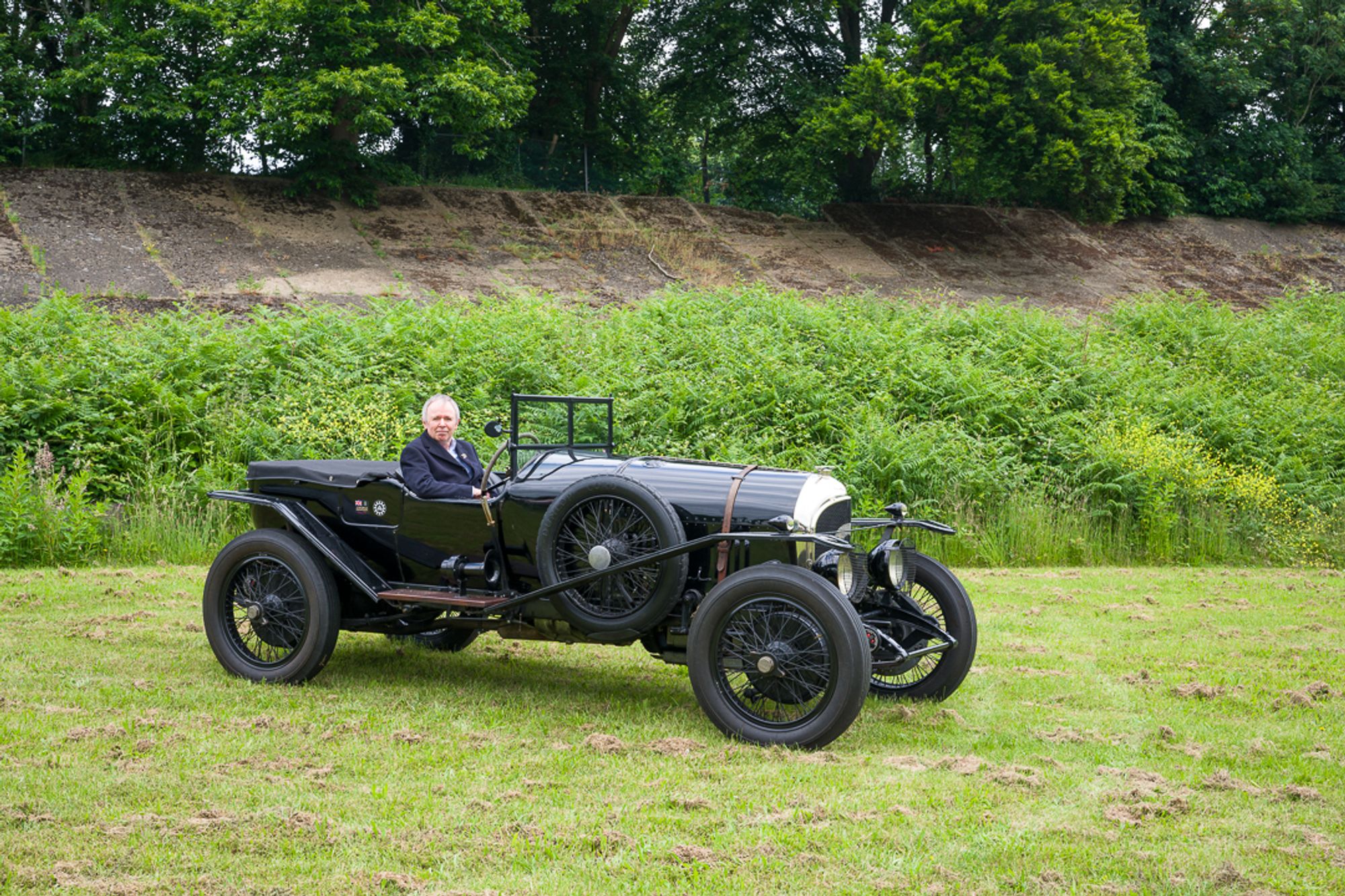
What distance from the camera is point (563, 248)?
82.2 feet

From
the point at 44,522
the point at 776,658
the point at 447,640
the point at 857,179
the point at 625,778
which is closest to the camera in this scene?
the point at 625,778

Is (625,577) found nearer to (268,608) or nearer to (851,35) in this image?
(268,608)

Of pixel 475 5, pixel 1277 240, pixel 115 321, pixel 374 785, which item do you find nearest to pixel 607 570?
pixel 374 785

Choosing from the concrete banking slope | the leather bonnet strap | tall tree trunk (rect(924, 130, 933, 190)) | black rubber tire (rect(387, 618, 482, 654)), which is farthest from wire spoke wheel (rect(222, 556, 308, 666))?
tall tree trunk (rect(924, 130, 933, 190))

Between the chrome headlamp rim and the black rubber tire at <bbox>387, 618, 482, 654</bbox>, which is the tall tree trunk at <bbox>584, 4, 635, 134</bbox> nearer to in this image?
the black rubber tire at <bbox>387, 618, 482, 654</bbox>

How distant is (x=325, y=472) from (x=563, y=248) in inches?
742

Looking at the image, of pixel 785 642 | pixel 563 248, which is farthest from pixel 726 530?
pixel 563 248

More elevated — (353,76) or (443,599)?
(353,76)

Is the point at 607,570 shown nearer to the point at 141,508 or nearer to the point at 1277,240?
the point at 141,508

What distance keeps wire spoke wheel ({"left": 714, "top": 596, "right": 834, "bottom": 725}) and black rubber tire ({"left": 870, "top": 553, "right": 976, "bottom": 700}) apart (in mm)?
905

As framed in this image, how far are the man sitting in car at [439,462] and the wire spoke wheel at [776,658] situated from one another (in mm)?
1734

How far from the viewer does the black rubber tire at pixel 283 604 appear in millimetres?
6266

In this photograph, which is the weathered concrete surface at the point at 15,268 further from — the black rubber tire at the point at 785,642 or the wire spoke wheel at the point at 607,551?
the black rubber tire at the point at 785,642

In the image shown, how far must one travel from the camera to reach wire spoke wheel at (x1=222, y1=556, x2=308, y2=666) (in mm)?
6418
